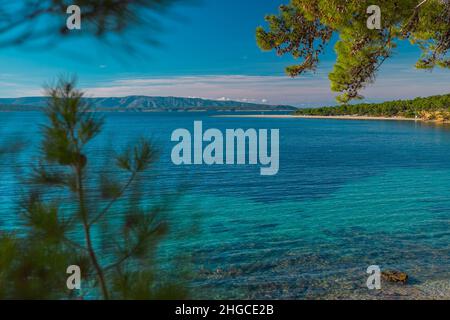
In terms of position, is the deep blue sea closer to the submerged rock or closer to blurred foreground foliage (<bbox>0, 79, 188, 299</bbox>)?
blurred foreground foliage (<bbox>0, 79, 188, 299</bbox>)

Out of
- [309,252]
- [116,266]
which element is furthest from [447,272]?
[116,266]

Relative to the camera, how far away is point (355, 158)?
42.7 meters

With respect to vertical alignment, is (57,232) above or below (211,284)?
above

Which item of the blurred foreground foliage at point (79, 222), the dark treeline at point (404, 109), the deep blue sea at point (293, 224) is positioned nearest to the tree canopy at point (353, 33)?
the deep blue sea at point (293, 224)

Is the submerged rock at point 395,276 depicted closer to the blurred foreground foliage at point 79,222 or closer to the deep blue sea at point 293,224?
the deep blue sea at point 293,224

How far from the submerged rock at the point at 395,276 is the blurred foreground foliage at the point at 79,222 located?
8844mm

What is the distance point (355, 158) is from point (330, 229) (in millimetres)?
28240

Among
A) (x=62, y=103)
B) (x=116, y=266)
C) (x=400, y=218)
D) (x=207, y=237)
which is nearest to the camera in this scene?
(x=62, y=103)

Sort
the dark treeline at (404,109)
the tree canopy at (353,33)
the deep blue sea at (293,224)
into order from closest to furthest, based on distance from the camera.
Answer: the deep blue sea at (293,224), the tree canopy at (353,33), the dark treeline at (404,109)

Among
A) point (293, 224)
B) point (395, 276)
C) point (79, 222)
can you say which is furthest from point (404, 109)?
point (79, 222)

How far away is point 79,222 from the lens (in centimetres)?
317

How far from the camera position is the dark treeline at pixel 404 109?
121 meters
